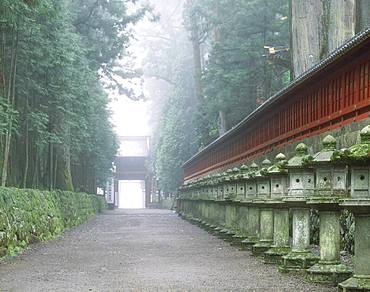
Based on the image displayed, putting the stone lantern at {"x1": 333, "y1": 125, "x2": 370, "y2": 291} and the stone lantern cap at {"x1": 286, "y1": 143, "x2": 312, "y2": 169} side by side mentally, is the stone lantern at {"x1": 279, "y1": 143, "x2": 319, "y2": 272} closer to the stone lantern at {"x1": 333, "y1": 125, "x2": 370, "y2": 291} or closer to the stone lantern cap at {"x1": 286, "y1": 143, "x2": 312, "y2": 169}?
the stone lantern cap at {"x1": 286, "y1": 143, "x2": 312, "y2": 169}

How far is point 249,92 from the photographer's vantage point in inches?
1145

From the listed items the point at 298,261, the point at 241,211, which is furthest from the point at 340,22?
the point at 298,261

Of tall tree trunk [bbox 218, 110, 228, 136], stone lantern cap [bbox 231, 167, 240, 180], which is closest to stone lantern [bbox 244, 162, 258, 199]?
stone lantern cap [bbox 231, 167, 240, 180]

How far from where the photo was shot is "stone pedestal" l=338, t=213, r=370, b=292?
571 centimetres

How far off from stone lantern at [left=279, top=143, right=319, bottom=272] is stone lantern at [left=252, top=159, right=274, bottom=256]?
140cm

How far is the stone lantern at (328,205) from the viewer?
266 inches

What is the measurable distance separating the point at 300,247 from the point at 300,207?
0.60 metres

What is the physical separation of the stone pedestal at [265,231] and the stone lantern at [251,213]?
61 cm

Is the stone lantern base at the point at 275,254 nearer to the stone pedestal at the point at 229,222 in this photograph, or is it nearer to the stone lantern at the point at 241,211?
the stone lantern at the point at 241,211

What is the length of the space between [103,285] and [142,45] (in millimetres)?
58409

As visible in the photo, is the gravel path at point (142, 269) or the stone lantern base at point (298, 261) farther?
the stone lantern base at point (298, 261)

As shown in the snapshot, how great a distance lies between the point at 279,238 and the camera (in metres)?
9.33

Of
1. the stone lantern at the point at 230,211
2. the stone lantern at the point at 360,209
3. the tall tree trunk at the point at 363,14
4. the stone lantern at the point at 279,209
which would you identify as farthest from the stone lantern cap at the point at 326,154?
the tall tree trunk at the point at 363,14

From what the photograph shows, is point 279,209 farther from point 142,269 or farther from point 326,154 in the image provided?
point 326,154
